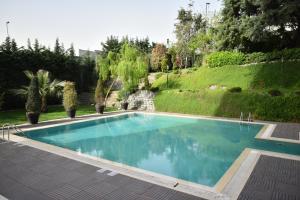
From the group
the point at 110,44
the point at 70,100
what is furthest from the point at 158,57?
the point at 70,100

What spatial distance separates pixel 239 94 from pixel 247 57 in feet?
24.4

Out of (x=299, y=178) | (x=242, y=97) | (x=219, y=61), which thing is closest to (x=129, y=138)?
(x=299, y=178)

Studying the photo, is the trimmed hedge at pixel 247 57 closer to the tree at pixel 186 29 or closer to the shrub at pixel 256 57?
the shrub at pixel 256 57

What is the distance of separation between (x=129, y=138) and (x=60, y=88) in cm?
1273

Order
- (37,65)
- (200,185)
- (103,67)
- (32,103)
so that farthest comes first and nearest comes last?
(37,65)
(103,67)
(32,103)
(200,185)

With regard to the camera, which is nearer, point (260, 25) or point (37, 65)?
point (260, 25)

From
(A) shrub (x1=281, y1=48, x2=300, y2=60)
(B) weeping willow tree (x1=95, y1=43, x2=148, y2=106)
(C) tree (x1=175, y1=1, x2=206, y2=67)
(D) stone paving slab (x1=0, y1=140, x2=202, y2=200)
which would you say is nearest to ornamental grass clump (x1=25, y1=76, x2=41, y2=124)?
(D) stone paving slab (x1=0, y1=140, x2=202, y2=200)

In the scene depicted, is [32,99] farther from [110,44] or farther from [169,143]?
[110,44]

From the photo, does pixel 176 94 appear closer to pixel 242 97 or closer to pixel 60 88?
pixel 242 97

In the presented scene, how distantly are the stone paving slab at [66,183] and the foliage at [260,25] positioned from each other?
65.7 ft

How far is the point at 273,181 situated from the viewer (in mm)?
5855

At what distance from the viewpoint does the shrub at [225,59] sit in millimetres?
23125

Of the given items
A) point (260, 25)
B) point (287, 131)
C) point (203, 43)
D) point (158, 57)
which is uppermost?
point (203, 43)

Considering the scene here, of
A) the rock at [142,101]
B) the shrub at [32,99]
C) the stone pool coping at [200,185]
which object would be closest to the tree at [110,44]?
the rock at [142,101]
